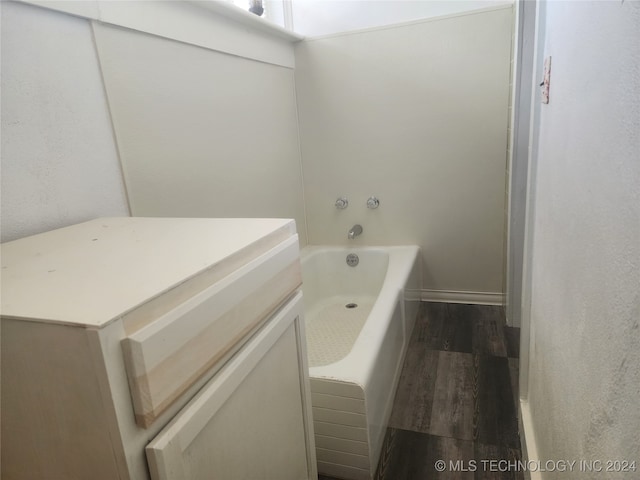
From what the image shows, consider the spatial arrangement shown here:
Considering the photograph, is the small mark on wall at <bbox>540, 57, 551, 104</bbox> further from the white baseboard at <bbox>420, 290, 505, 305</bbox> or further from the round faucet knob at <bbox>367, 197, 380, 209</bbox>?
the white baseboard at <bbox>420, 290, 505, 305</bbox>

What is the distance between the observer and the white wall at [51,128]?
0.95 meters

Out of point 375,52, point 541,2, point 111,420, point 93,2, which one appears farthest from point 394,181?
point 111,420

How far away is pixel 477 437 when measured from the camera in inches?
58.9

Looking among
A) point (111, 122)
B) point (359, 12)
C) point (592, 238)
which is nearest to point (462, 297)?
point (359, 12)

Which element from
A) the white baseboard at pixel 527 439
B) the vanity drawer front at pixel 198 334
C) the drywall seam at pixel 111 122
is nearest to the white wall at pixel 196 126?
the drywall seam at pixel 111 122

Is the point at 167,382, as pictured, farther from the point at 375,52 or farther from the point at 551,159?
the point at 375,52

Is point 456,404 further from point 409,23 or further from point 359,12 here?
point 359,12

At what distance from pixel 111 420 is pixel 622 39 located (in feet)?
2.58

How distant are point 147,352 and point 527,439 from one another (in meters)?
1.26

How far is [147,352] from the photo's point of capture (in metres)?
0.50

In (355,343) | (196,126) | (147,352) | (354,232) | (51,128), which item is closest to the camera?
(147,352)

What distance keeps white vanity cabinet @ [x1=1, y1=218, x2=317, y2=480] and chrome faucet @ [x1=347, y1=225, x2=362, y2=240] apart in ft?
5.30

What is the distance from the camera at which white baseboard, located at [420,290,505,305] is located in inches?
98.9

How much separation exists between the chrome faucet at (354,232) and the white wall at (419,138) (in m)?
0.07
